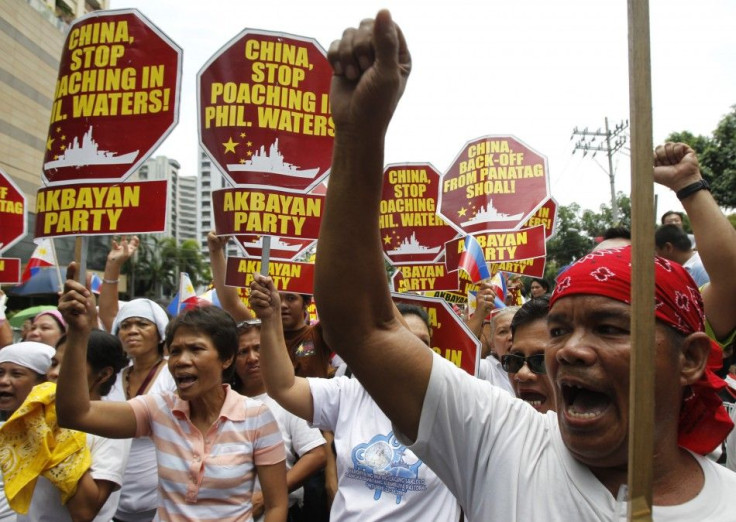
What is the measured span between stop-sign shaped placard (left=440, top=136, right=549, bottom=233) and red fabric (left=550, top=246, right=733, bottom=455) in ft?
16.3

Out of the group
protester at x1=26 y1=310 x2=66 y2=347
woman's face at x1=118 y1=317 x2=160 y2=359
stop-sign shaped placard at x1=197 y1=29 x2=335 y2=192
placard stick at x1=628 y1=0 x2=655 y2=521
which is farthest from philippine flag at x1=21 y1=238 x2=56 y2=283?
placard stick at x1=628 y1=0 x2=655 y2=521

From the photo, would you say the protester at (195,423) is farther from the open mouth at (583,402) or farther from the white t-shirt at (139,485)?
the open mouth at (583,402)

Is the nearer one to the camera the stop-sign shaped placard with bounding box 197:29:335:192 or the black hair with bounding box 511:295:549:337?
the black hair with bounding box 511:295:549:337

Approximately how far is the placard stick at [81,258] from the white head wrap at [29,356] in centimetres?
82

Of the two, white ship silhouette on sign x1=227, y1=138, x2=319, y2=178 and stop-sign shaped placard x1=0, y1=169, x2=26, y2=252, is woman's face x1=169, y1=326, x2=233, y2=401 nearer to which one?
white ship silhouette on sign x1=227, y1=138, x2=319, y2=178

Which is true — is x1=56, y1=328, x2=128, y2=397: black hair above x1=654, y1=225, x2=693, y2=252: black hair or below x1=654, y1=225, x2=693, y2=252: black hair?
below

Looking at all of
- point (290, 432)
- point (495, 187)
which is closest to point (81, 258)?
point (290, 432)

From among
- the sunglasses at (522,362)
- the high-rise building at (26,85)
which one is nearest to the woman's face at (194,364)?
the sunglasses at (522,362)

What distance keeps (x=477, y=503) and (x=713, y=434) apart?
0.58m

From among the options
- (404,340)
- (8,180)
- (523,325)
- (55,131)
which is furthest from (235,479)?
(8,180)

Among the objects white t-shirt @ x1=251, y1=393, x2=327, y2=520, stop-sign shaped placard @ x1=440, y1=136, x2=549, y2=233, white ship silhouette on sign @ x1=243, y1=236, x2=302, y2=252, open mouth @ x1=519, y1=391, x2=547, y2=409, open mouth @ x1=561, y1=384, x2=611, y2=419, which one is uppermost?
stop-sign shaped placard @ x1=440, y1=136, x2=549, y2=233

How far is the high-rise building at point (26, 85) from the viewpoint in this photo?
28.3 meters

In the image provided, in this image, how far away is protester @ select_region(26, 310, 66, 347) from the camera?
5.00m

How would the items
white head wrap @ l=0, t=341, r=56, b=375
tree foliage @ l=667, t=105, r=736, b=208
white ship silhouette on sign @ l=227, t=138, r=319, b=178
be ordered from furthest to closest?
tree foliage @ l=667, t=105, r=736, b=208, white ship silhouette on sign @ l=227, t=138, r=319, b=178, white head wrap @ l=0, t=341, r=56, b=375
